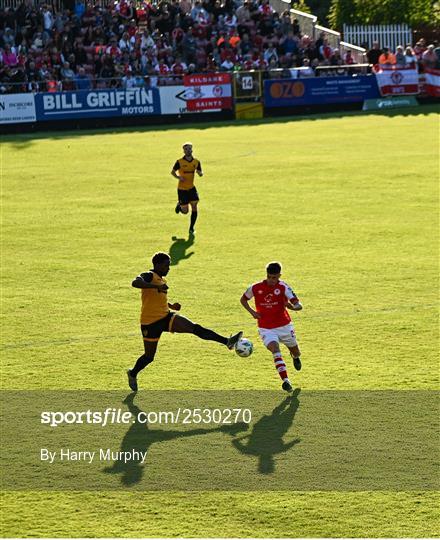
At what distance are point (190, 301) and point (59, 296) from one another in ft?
7.56

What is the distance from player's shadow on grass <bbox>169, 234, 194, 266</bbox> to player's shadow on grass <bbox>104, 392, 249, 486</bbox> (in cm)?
868

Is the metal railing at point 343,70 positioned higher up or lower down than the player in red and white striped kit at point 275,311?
higher up

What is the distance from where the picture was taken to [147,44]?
47.1 meters

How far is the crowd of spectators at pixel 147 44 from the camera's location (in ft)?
145

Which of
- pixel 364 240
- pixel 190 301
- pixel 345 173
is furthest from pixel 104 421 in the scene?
pixel 345 173

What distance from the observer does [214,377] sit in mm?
13680

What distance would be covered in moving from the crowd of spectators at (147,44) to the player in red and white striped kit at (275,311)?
102ft

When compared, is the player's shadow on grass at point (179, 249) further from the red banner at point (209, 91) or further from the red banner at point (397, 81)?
the red banner at point (397, 81)

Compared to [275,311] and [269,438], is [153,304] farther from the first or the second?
[269,438]

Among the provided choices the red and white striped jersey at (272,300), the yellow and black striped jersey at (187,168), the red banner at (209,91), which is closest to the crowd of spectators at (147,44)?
the red banner at (209,91)

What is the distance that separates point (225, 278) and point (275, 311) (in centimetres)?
Answer: 619

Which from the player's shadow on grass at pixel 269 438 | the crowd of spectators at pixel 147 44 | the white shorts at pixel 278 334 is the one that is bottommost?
the player's shadow on grass at pixel 269 438

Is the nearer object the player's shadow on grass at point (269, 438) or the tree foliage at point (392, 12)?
the player's shadow on grass at point (269, 438)

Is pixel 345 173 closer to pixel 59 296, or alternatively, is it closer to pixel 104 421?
pixel 59 296
